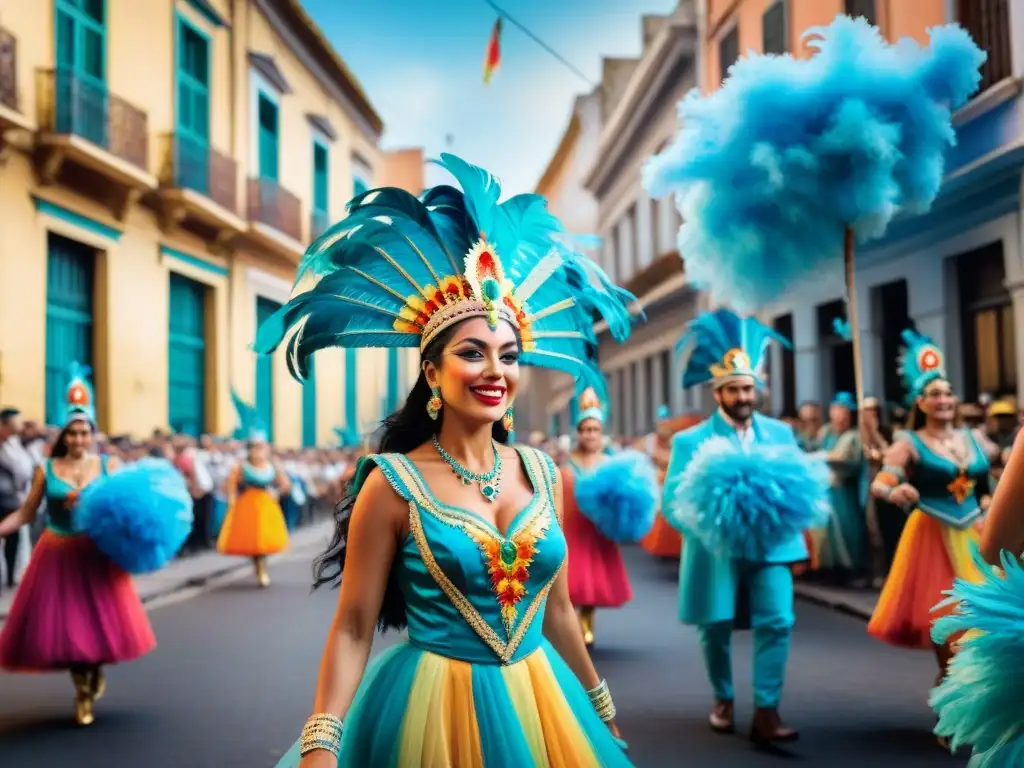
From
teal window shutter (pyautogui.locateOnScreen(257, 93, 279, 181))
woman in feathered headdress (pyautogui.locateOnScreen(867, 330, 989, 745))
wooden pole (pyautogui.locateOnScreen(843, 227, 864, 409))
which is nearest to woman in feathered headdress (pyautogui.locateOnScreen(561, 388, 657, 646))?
woman in feathered headdress (pyautogui.locateOnScreen(867, 330, 989, 745))

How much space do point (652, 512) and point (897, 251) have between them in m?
7.88

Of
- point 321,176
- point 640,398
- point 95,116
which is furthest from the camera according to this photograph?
point 640,398

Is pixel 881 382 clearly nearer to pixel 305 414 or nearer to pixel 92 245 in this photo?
pixel 92 245

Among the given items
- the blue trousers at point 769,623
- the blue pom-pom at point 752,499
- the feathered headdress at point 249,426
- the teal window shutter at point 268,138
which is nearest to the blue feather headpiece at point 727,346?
the blue pom-pom at point 752,499

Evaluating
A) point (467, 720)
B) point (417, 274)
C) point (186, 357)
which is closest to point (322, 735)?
point (467, 720)

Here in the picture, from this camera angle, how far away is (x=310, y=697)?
752cm

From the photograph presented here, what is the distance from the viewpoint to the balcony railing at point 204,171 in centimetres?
1973

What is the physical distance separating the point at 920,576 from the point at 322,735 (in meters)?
4.79

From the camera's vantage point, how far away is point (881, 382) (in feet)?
53.4

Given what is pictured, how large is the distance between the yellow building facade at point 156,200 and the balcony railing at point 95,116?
0.03 meters

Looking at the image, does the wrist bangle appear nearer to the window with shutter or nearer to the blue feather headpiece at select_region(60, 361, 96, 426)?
the blue feather headpiece at select_region(60, 361, 96, 426)

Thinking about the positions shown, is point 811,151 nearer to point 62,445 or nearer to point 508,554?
point 508,554

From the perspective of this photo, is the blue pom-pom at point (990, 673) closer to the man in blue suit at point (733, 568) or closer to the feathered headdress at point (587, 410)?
the man in blue suit at point (733, 568)

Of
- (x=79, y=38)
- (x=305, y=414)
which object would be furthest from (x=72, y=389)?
(x=305, y=414)
